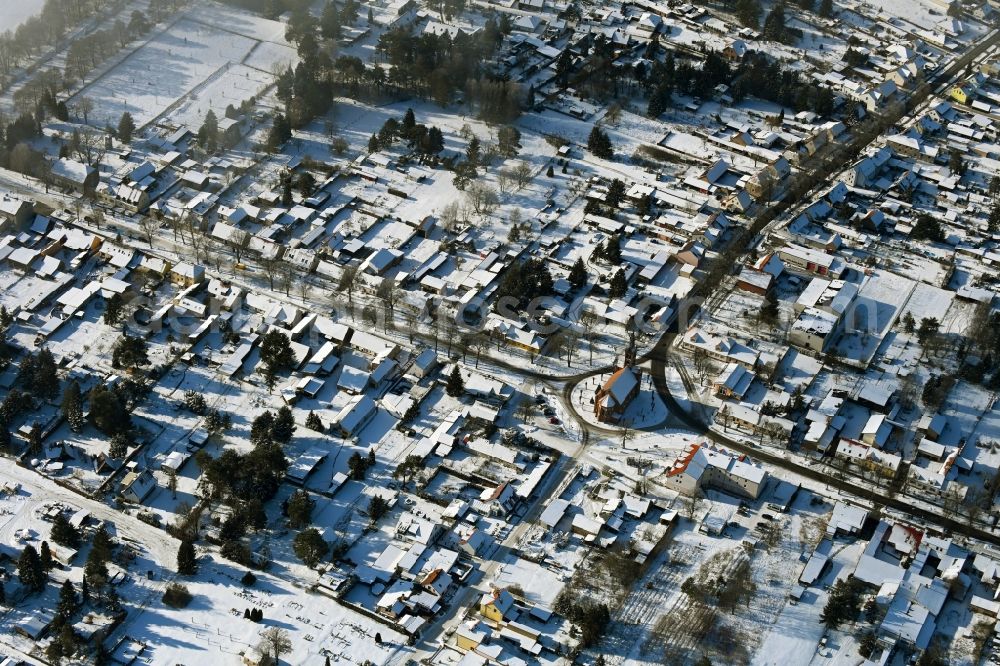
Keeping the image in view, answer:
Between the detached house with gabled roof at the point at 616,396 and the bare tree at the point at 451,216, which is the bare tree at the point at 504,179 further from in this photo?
the detached house with gabled roof at the point at 616,396

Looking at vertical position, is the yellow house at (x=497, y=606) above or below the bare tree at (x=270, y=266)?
below

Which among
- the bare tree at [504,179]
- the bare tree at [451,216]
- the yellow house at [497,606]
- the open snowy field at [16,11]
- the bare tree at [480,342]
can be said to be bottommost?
the yellow house at [497,606]

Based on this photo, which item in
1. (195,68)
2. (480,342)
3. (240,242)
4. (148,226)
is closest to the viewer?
(480,342)

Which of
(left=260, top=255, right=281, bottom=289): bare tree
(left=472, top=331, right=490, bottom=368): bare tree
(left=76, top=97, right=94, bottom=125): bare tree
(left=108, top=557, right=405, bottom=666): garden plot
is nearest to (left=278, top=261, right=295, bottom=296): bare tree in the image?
(left=260, top=255, right=281, bottom=289): bare tree

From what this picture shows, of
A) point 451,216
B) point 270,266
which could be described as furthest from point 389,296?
point 451,216

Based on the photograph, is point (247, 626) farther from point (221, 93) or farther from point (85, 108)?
point (221, 93)

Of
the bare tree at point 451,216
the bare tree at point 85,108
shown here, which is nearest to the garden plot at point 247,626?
the bare tree at point 451,216

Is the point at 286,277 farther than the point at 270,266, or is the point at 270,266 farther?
the point at 270,266

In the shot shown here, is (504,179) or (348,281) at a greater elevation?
(504,179)
